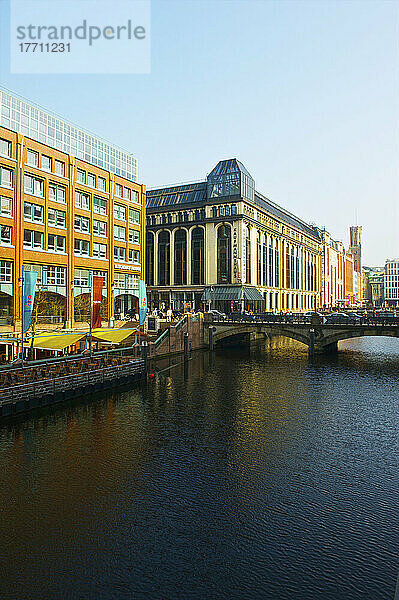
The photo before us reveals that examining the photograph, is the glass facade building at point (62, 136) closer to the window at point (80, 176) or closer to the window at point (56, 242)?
the window at point (80, 176)

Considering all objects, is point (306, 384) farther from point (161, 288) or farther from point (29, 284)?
point (161, 288)

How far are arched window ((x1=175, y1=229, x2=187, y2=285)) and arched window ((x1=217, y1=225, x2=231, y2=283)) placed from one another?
37.6 ft

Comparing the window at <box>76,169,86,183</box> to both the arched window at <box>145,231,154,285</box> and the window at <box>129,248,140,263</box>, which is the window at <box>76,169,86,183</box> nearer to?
the window at <box>129,248,140,263</box>

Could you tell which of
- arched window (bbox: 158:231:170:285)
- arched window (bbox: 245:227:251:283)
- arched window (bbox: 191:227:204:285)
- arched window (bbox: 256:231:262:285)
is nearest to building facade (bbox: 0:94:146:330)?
arched window (bbox: 191:227:204:285)

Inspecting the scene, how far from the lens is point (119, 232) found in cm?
8912

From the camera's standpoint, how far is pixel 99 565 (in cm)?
1817

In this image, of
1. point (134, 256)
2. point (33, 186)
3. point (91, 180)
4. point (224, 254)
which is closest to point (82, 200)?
point (91, 180)

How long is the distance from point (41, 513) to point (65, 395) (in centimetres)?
2192

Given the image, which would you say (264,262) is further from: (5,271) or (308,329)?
(5,271)

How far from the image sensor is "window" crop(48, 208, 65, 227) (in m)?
71.8

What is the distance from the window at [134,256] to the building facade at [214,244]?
27.9 meters

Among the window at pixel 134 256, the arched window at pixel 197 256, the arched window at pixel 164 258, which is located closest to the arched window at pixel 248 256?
the arched window at pixel 197 256

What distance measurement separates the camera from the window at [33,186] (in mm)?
67500

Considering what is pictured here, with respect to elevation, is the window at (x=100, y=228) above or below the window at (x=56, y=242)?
above
